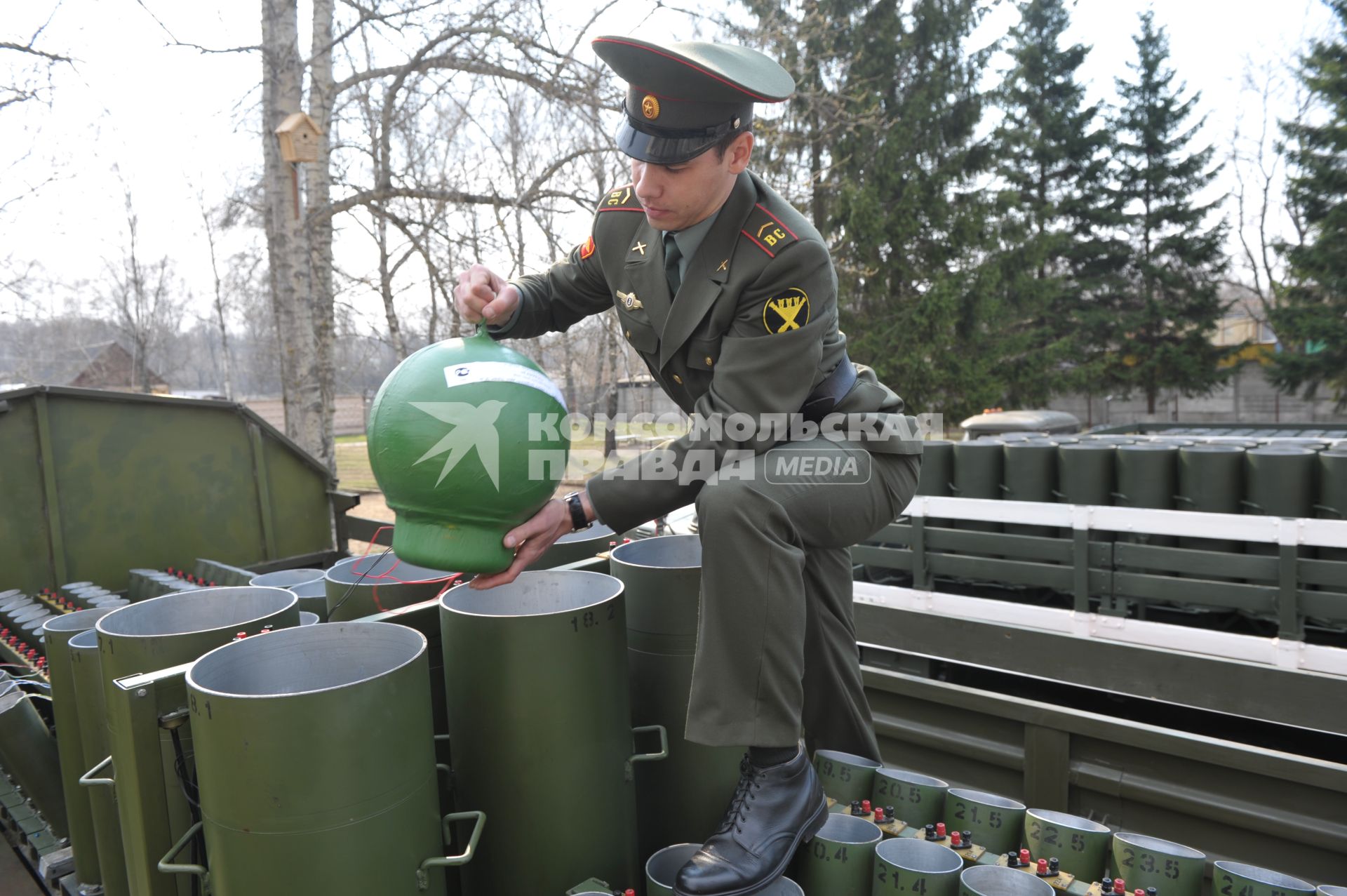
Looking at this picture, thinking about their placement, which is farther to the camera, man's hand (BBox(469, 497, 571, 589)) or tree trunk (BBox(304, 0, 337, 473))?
tree trunk (BBox(304, 0, 337, 473))

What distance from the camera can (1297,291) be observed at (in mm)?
22516

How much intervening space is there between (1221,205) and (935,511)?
88.4 feet

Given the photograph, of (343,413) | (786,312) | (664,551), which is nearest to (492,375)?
(786,312)

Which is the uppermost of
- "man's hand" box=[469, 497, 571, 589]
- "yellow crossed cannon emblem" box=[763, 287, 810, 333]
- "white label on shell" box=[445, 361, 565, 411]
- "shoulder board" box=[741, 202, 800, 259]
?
"shoulder board" box=[741, 202, 800, 259]

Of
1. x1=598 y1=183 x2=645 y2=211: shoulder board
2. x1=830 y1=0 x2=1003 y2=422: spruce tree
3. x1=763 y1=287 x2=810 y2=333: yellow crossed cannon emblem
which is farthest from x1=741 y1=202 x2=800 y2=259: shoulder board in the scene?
x1=830 y1=0 x2=1003 y2=422: spruce tree

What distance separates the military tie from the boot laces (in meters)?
1.31

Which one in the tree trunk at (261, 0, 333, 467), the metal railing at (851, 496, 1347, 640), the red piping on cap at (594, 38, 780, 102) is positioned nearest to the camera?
the red piping on cap at (594, 38, 780, 102)

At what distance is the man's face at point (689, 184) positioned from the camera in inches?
91.5

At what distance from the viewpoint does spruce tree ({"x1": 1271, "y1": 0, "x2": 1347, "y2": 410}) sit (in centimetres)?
2123

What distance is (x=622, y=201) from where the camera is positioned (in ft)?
9.07

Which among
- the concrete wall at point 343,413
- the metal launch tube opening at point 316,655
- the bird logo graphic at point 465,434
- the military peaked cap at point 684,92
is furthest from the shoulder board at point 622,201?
the concrete wall at point 343,413

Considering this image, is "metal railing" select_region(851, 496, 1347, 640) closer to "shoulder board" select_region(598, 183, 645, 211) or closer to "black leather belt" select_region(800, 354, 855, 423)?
"black leather belt" select_region(800, 354, 855, 423)

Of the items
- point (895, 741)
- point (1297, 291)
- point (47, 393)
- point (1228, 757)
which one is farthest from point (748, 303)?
point (1297, 291)

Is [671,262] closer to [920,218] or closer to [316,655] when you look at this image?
[316,655]
